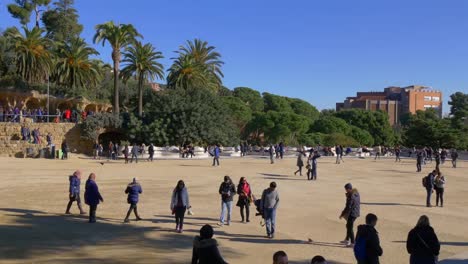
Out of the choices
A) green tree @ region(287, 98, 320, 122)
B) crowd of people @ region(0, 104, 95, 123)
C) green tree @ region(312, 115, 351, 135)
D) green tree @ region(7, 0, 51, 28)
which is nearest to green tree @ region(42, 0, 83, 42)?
green tree @ region(7, 0, 51, 28)

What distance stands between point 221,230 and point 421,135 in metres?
66.7

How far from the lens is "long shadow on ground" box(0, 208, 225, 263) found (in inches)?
445

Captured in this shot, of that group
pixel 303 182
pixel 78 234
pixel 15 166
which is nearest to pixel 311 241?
pixel 78 234

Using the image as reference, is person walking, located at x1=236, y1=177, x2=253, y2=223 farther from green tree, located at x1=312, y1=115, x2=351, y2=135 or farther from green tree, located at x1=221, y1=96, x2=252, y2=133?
green tree, located at x1=312, y1=115, x2=351, y2=135

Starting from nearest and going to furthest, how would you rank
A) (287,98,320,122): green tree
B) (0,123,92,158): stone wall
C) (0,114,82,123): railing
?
1. (0,123,92,158): stone wall
2. (0,114,82,123): railing
3. (287,98,320,122): green tree

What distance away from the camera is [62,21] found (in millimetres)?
63688

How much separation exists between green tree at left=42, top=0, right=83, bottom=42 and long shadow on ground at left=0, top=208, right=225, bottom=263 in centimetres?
5264

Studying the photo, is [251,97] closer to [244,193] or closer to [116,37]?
[116,37]

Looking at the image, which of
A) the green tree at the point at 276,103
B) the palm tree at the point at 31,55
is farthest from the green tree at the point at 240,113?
the palm tree at the point at 31,55

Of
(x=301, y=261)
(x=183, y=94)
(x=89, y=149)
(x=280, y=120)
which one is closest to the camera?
(x=301, y=261)

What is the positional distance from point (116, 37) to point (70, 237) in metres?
38.9

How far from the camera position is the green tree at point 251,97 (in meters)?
105

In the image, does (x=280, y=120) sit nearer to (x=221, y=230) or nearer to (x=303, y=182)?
(x=303, y=182)

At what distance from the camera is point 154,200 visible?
61.2ft
